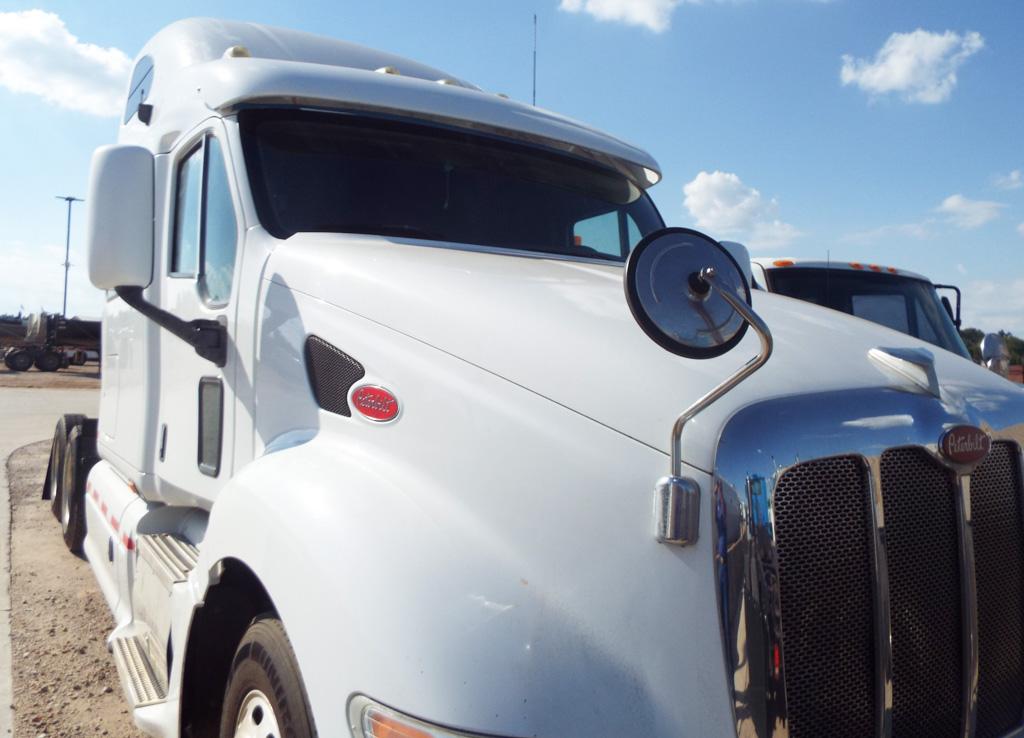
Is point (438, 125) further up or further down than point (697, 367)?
further up

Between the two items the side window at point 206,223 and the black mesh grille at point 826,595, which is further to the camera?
the side window at point 206,223

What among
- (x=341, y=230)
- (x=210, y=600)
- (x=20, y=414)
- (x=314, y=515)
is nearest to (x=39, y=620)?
(x=210, y=600)

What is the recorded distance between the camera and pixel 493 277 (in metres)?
2.57

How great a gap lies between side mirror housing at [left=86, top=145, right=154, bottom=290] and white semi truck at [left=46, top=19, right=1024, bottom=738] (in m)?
0.03

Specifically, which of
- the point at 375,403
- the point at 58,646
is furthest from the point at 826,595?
the point at 58,646

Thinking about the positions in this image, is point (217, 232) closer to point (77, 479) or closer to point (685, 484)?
point (685, 484)

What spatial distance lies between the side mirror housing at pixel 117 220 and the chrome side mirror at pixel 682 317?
226 centimetres

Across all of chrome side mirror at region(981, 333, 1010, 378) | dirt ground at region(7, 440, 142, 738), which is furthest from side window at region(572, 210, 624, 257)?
dirt ground at region(7, 440, 142, 738)

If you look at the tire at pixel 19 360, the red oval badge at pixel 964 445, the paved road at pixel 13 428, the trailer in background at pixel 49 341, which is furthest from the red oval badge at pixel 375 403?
the tire at pixel 19 360

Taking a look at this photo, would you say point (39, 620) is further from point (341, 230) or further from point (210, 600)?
point (341, 230)

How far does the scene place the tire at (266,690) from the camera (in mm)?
2131

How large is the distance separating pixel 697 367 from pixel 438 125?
1905 millimetres

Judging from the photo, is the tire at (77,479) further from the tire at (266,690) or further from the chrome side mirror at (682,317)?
the chrome side mirror at (682,317)

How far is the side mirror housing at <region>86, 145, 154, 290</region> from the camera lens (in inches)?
128
